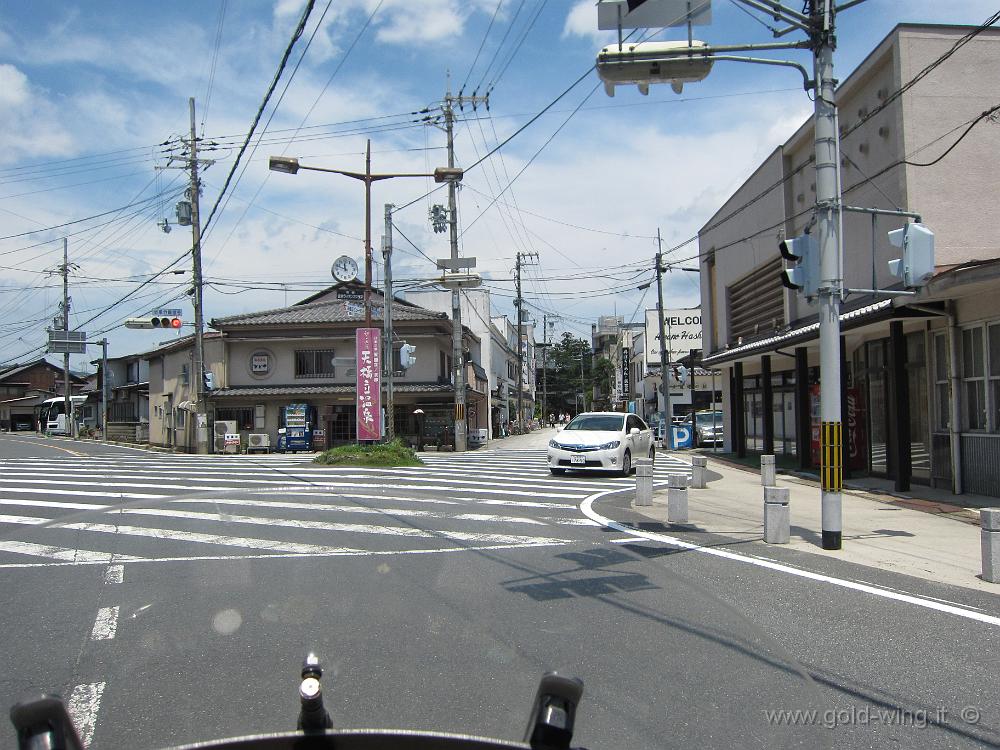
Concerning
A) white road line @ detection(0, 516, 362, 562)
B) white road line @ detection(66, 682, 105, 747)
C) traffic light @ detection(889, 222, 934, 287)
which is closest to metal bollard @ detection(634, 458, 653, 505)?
traffic light @ detection(889, 222, 934, 287)

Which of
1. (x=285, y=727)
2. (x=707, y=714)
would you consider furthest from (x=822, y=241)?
(x=285, y=727)

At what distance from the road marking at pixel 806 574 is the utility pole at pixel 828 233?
123 cm

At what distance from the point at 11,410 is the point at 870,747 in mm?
96139

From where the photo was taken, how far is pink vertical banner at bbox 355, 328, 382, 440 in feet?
88.3

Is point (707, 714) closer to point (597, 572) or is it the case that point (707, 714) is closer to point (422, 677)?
point (422, 677)

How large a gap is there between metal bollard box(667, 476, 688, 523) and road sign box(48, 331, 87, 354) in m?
46.3

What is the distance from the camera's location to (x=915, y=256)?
9.08m

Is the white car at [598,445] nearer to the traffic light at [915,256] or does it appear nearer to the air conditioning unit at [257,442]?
the traffic light at [915,256]

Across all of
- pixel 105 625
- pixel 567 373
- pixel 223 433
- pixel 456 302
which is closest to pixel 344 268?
pixel 456 302

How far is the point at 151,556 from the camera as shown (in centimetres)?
908

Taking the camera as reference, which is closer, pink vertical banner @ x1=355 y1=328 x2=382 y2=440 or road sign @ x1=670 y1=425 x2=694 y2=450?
pink vertical banner @ x1=355 y1=328 x2=382 y2=440

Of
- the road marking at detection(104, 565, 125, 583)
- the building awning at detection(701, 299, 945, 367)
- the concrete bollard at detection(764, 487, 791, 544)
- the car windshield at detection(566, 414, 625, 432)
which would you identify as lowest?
the road marking at detection(104, 565, 125, 583)

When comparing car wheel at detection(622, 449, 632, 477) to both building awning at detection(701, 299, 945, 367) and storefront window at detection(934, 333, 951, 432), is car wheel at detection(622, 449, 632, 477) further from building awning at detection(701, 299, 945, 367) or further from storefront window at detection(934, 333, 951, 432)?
storefront window at detection(934, 333, 951, 432)

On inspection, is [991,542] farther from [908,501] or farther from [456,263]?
[456,263]
